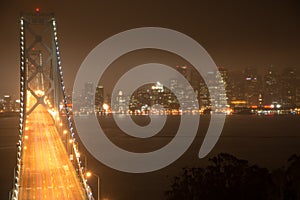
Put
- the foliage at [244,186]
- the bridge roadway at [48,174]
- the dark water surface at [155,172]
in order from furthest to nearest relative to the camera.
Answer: the dark water surface at [155,172]
the bridge roadway at [48,174]
the foliage at [244,186]

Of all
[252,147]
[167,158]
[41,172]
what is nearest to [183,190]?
[41,172]

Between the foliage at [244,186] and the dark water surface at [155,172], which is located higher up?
the foliage at [244,186]

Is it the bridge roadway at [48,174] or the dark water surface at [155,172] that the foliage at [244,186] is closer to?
the bridge roadway at [48,174]

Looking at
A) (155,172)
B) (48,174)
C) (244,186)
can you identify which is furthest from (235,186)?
(155,172)

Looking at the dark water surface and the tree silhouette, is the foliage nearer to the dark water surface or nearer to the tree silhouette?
the tree silhouette

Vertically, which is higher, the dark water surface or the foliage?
the foliage

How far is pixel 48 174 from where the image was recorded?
1276cm

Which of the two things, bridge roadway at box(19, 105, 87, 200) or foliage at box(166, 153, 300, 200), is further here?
bridge roadway at box(19, 105, 87, 200)

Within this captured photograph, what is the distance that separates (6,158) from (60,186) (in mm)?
11418

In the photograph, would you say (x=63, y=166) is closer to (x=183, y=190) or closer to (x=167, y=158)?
(x=183, y=190)

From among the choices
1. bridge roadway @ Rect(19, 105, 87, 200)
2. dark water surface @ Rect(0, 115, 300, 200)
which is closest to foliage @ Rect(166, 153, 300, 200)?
bridge roadway @ Rect(19, 105, 87, 200)

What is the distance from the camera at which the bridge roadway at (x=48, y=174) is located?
1057cm

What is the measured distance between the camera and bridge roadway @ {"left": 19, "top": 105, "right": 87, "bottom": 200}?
1057cm

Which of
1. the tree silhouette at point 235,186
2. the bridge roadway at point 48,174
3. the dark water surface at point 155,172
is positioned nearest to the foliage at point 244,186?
the tree silhouette at point 235,186
